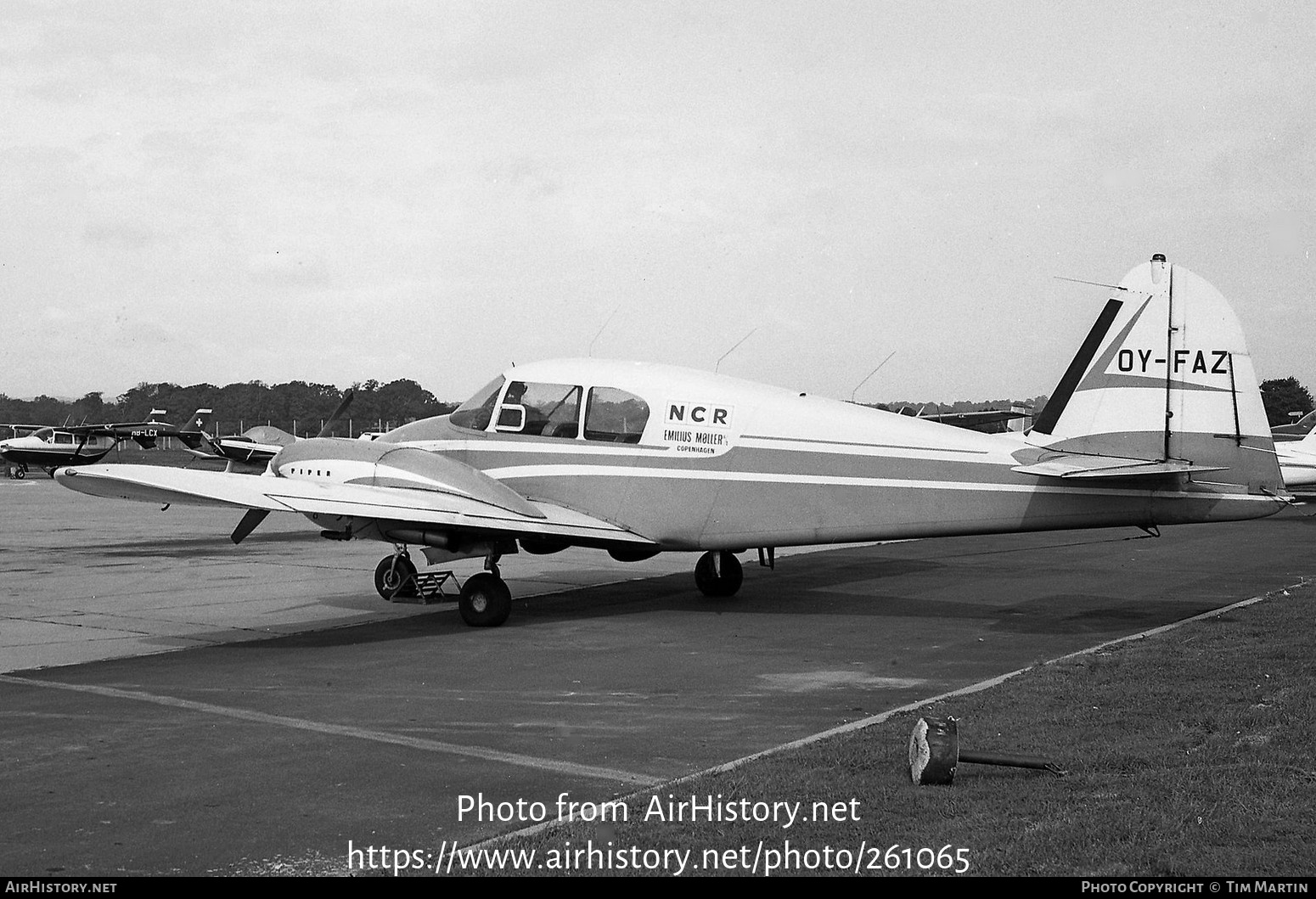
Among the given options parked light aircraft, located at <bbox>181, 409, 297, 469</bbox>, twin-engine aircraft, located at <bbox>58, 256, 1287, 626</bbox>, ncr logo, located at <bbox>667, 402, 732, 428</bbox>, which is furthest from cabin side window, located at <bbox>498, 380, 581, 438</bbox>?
parked light aircraft, located at <bbox>181, 409, 297, 469</bbox>

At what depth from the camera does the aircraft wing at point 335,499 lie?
11.8m

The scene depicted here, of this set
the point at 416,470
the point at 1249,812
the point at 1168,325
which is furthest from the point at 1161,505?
the point at 416,470

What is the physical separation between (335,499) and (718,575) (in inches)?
219

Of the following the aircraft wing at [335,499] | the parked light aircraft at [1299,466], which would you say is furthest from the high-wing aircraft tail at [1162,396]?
the parked light aircraft at [1299,466]

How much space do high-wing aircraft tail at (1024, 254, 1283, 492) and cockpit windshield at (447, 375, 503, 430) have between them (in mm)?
6487

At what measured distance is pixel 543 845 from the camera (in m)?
5.52

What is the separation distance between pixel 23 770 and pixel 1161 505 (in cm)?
1050

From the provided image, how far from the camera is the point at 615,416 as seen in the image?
1411 cm

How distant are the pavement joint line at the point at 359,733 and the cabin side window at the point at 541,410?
19.7 ft

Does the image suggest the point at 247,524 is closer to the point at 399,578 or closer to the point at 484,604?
the point at 399,578

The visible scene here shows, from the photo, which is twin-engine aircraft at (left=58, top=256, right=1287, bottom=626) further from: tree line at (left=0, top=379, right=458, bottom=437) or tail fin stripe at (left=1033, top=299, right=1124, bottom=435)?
tree line at (left=0, top=379, right=458, bottom=437)

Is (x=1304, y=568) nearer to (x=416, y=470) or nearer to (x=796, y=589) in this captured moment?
(x=796, y=589)

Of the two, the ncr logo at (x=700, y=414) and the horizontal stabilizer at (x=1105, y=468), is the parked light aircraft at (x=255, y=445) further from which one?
the horizontal stabilizer at (x=1105, y=468)

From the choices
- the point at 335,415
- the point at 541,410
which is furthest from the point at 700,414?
the point at 335,415
